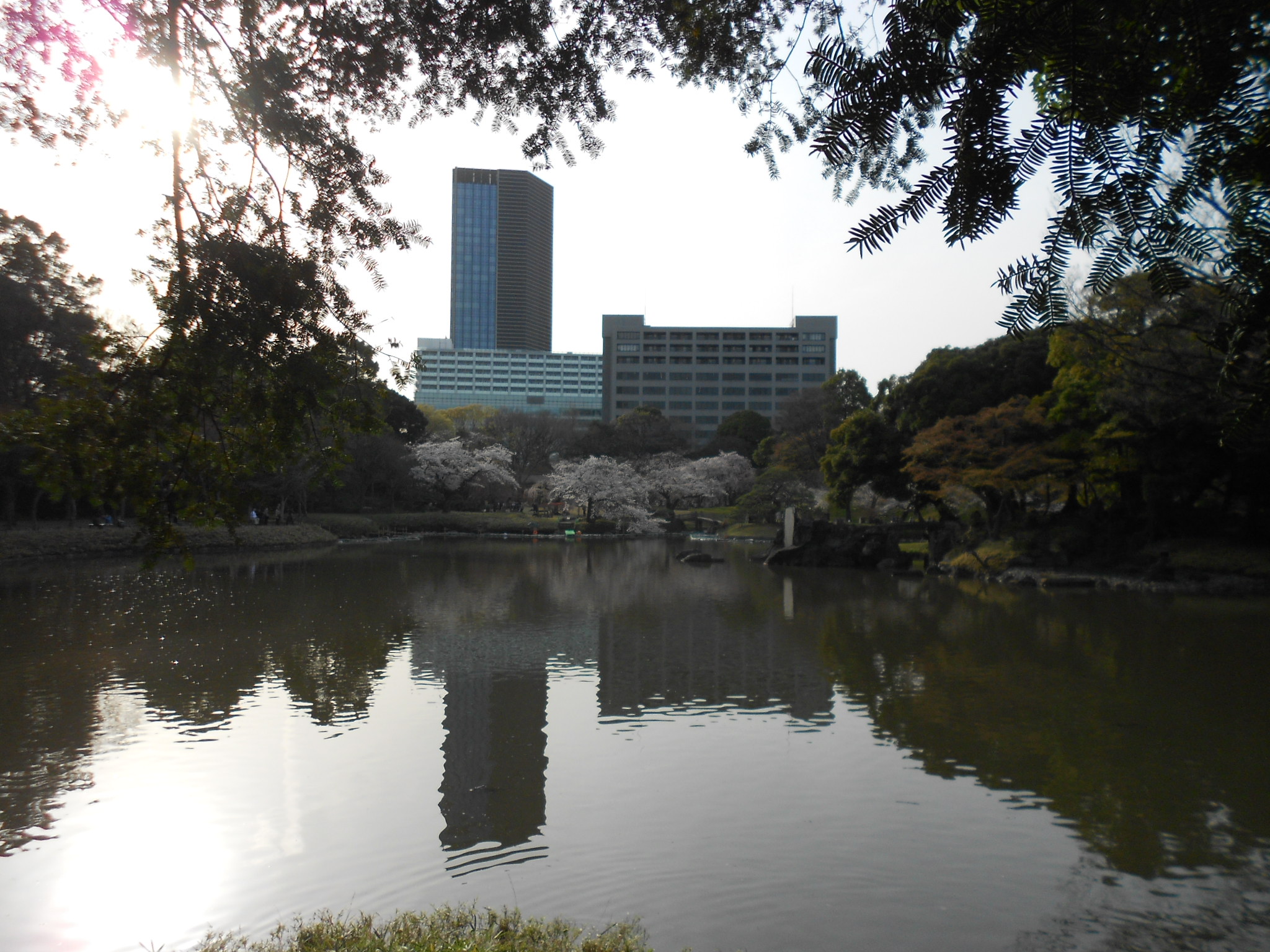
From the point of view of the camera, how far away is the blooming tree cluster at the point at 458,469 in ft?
131

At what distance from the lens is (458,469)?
135 feet

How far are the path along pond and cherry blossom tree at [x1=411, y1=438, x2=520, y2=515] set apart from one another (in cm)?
Result: 2787

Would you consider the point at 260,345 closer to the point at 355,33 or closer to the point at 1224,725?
the point at 355,33

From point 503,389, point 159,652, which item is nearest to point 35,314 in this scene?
point 159,652

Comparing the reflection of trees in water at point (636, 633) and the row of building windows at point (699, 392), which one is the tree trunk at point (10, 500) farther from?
the row of building windows at point (699, 392)

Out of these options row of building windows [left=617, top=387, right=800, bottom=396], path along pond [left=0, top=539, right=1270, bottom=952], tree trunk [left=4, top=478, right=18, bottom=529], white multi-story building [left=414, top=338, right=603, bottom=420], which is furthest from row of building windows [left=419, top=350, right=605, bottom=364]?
path along pond [left=0, top=539, right=1270, bottom=952]

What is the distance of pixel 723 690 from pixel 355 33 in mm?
Result: 6656

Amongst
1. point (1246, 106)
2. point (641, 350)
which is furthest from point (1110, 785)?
point (641, 350)

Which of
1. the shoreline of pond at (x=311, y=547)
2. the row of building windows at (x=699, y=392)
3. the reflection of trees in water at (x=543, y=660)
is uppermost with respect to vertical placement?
the row of building windows at (x=699, y=392)

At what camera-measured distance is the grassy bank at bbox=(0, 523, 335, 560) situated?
20.5 m

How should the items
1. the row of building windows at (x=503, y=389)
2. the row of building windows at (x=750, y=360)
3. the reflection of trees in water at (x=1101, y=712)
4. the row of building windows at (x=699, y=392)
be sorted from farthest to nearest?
the row of building windows at (x=503, y=389) < the row of building windows at (x=750, y=360) < the row of building windows at (x=699, y=392) < the reflection of trees in water at (x=1101, y=712)

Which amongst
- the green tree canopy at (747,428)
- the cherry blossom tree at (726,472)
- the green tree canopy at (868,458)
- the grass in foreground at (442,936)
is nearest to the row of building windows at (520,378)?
the green tree canopy at (747,428)

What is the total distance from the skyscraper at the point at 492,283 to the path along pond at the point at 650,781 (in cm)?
6299

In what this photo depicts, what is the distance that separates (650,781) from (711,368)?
80.3 metres
